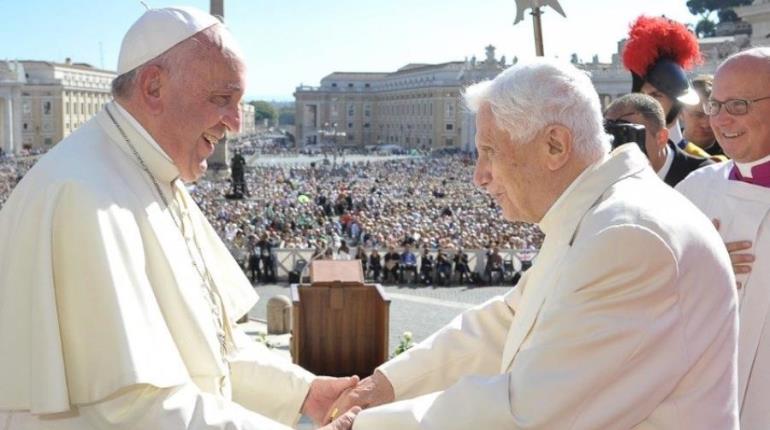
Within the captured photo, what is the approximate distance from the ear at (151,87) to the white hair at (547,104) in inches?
32.8

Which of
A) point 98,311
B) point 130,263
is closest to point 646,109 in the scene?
point 130,263

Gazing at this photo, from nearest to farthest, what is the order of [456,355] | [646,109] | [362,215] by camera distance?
[456,355] → [646,109] → [362,215]

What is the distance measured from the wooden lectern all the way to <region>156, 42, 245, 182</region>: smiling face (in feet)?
10.6

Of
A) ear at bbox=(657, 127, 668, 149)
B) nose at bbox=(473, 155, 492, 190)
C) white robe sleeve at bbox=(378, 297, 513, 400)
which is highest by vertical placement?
ear at bbox=(657, 127, 668, 149)

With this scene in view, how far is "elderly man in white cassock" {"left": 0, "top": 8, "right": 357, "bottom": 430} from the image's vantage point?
6.33 feet

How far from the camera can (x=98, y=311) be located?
1.97m

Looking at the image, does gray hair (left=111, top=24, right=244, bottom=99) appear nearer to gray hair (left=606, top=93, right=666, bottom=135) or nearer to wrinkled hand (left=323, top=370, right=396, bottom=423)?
wrinkled hand (left=323, top=370, right=396, bottom=423)

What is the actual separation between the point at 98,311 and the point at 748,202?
1911mm

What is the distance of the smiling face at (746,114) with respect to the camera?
107 inches

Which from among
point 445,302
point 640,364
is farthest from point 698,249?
point 445,302

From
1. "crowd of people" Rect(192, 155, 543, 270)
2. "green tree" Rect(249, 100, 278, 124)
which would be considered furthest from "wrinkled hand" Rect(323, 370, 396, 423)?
"green tree" Rect(249, 100, 278, 124)

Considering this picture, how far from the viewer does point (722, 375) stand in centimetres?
191

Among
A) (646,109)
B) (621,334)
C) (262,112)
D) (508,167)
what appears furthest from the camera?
(262,112)

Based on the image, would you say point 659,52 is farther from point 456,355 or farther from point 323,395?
point 323,395
